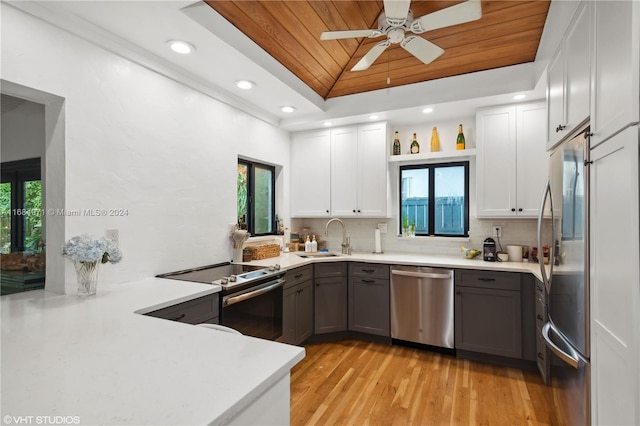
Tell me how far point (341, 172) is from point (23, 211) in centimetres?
299

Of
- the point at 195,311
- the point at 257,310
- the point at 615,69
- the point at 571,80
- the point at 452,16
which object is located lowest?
the point at 257,310

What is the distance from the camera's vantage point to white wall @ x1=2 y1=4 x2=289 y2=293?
72.4 inches

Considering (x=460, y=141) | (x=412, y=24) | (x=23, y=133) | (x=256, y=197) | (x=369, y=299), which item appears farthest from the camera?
(x=256, y=197)

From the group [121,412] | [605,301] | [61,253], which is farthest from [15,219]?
[605,301]

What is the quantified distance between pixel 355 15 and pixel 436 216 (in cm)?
239

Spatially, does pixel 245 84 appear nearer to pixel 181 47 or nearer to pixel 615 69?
pixel 181 47

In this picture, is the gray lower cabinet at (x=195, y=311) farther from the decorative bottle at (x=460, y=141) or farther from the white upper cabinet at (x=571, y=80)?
the decorative bottle at (x=460, y=141)

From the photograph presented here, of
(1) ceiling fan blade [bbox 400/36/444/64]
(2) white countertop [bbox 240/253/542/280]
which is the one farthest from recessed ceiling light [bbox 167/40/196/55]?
(2) white countertop [bbox 240/253/542/280]

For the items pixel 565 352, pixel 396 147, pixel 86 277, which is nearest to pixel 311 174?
pixel 396 147

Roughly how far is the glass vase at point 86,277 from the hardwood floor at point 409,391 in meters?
1.55

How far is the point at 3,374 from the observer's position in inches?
35.2

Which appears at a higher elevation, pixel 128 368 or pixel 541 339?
pixel 128 368

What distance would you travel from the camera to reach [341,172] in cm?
398

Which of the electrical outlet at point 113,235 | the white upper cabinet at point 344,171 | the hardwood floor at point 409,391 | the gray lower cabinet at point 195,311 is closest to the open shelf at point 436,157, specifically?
the white upper cabinet at point 344,171
